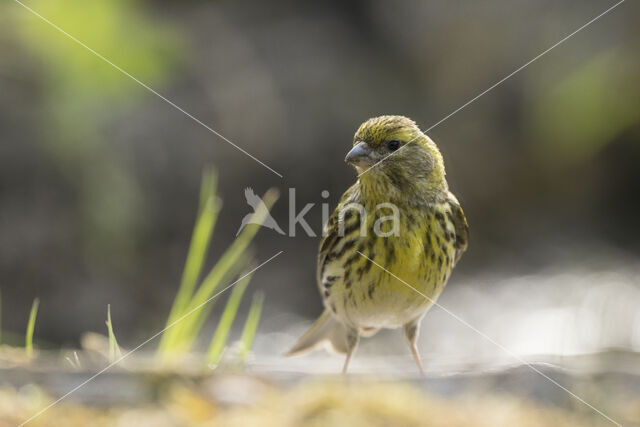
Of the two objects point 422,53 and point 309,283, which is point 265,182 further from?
point 422,53

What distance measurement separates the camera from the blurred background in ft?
20.5

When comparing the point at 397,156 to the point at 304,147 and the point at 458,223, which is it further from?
the point at 304,147

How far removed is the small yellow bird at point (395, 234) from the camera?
2.95m

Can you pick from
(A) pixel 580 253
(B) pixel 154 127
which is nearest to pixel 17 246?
(B) pixel 154 127

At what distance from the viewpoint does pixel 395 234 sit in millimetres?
3012

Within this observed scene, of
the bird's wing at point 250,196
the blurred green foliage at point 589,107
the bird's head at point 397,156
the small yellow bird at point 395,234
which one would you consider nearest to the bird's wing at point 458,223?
the small yellow bird at point 395,234

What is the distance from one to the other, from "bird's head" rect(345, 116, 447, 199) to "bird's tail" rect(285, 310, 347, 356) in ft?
3.06

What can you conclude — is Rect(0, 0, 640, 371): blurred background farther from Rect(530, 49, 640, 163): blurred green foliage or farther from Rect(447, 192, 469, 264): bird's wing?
Rect(447, 192, 469, 264): bird's wing

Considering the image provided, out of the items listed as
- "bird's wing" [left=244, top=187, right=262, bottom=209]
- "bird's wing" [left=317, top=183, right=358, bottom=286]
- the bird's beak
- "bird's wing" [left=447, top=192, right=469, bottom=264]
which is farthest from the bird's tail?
"bird's wing" [left=244, top=187, right=262, bottom=209]

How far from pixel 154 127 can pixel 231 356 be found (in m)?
4.35

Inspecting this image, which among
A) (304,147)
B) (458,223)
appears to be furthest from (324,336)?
(304,147)

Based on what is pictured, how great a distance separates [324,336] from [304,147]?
3.63 m

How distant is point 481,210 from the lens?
24.9 feet

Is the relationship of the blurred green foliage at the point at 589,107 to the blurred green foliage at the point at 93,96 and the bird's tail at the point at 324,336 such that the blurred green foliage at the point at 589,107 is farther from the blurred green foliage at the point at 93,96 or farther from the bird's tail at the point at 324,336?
the bird's tail at the point at 324,336
